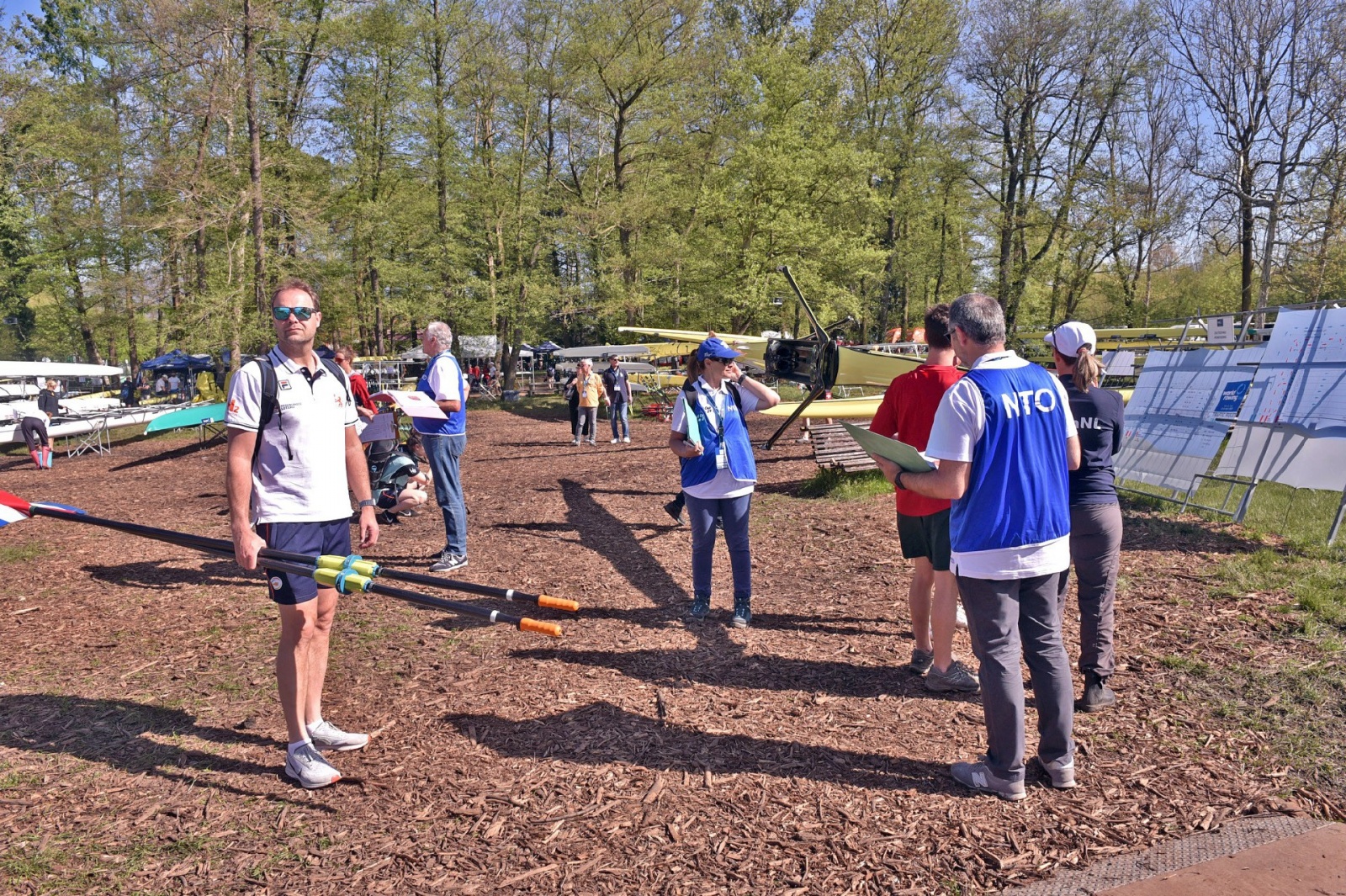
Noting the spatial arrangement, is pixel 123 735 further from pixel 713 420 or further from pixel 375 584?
pixel 713 420

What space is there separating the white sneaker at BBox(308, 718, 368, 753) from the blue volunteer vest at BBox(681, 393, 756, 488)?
8.56 ft

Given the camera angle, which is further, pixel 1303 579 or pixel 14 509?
pixel 1303 579

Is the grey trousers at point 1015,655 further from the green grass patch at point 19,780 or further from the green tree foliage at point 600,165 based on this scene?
the green tree foliage at point 600,165

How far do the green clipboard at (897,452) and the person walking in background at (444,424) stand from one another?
422cm

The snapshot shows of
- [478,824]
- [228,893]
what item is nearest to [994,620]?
[478,824]

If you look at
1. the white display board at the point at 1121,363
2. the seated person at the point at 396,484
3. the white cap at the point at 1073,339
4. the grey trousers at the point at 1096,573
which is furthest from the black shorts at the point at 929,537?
the white display board at the point at 1121,363

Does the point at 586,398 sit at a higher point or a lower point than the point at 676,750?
higher

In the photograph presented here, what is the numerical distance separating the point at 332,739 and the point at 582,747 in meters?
1.26

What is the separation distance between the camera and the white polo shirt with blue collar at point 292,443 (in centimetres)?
346

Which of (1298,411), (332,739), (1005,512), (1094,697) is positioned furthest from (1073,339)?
(1298,411)

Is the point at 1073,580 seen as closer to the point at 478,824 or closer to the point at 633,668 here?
the point at 633,668

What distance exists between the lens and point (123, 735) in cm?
411

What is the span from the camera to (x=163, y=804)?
3.48 metres

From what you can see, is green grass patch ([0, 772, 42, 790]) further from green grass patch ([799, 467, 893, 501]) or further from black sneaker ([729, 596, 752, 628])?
green grass patch ([799, 467, 893, 501])
